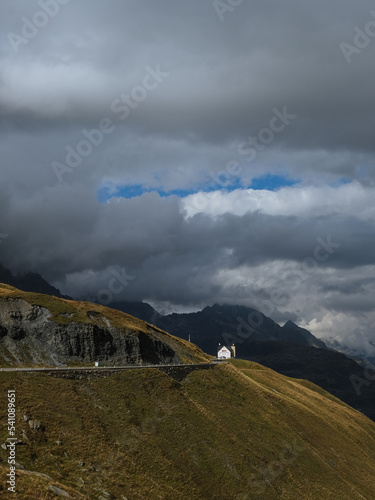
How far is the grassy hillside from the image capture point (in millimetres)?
45844

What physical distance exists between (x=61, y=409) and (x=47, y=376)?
23.1 ft

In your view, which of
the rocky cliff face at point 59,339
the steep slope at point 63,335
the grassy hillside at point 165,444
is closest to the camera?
the grassy hillside at point 165,444

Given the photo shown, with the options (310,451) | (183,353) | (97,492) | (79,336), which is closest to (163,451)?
(97,492)

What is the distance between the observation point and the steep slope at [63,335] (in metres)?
81.8

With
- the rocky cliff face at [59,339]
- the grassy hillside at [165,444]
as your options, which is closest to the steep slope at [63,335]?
the rocky cliff face at [59,339]

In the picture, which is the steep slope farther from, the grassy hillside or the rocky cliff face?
the grassy hillside

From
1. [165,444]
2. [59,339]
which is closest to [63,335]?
[59,339]

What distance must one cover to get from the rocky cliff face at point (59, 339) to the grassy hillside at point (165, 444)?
1634 centimetres

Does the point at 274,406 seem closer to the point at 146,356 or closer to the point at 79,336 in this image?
the point at 146,356

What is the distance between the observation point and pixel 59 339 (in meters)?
84.3

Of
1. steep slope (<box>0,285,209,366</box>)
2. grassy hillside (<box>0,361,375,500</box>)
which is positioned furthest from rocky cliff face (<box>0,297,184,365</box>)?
grassy hillside (<box>0,361,375,500</box>)

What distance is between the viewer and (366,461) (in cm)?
10894

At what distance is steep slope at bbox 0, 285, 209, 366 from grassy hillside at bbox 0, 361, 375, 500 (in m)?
16.4

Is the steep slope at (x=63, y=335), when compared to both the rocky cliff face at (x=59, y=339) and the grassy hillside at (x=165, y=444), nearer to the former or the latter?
the rocky cliff face at (x=59, y=339)
